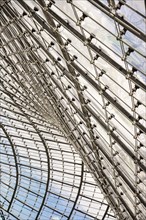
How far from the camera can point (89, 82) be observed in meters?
17.1

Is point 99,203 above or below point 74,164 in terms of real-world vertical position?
below

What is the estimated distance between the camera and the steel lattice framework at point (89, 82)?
12984 millimetres

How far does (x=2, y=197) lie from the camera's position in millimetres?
45812

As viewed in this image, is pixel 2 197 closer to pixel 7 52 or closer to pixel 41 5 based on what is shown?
pixel 7 52

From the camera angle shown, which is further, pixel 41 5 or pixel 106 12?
pixel 41 5

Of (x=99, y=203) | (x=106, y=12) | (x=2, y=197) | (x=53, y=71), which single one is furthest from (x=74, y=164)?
(x=106, y=12)

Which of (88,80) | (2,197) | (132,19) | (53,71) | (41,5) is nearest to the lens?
(132,19)

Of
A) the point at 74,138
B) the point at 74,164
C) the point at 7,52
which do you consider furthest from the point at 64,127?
the point at 74,164

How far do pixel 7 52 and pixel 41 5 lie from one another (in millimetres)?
10565

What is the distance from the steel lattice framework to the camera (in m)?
13.0

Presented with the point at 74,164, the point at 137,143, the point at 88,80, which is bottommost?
the point at 137,143

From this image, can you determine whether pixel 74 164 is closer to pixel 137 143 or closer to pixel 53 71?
→ pixel 53 71

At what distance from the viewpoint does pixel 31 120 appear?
123 ft

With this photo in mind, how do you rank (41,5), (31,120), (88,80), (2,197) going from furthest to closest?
1. (2,197)
2. (31,120)
3. (88,80)
4. (41,5)
